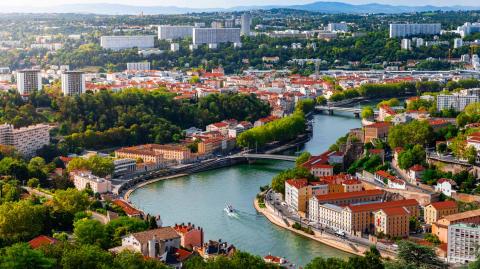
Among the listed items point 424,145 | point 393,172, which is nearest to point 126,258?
point 393,172

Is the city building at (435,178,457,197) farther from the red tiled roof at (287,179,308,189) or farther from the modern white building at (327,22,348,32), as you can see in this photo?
the modern white building at (327,22,348,32)

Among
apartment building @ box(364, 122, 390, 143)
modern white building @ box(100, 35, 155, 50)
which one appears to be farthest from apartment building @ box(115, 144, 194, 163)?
modern white building @ box(100, 35, 155, 50)

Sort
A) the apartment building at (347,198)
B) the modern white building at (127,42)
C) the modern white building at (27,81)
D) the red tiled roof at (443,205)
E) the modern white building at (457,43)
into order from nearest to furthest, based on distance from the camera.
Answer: the red tiled roof at (443,205), the apartment building at (347,198), the modern white building at (27,81), the modern white building at (127,42), the modern white building at (457,43)

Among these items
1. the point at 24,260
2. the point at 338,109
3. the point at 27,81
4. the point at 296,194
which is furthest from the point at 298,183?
the point at 338,109

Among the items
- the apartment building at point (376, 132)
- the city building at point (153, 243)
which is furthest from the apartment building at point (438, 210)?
the apartment building at point (376, 132)

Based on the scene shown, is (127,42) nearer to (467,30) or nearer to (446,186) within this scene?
(467,30)

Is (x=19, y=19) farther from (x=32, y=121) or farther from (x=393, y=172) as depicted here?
(x=393, y=172)

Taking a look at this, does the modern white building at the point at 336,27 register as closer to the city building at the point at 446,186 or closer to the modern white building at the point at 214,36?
the modern white building at the point at 214,36

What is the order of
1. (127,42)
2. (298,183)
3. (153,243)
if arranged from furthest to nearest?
(127,42), (298,183), (153,243)
